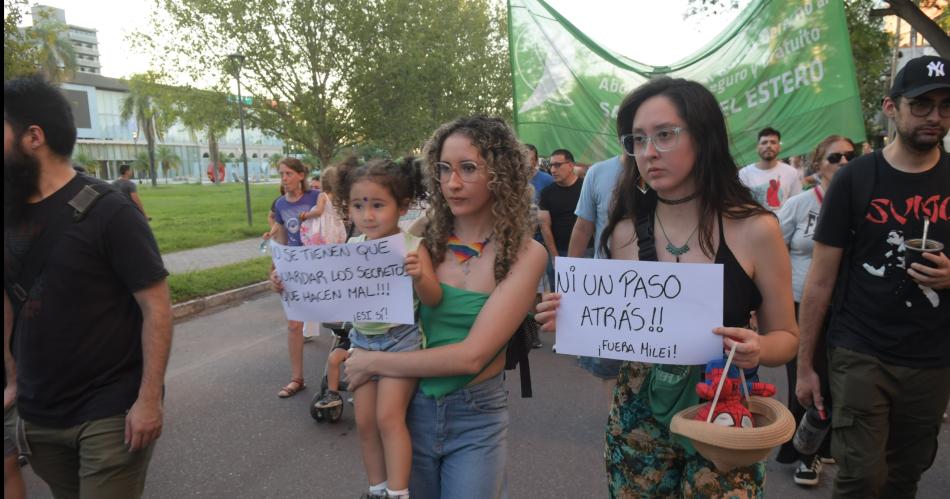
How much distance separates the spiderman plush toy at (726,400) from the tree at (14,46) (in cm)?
760

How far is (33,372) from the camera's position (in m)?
2.12

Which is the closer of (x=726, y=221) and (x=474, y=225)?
(x=726, y=221)

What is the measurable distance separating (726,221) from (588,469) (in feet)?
7.75

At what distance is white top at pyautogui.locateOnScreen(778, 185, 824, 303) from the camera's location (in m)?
3.78

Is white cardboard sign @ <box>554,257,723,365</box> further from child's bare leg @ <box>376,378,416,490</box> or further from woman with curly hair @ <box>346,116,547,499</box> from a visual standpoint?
child's bare leg @ <box>376,378,416,490</box>

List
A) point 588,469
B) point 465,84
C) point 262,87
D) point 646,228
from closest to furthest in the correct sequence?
point 646,228, point 588,469, point 262,87, point 465,84

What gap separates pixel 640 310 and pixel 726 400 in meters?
0.34

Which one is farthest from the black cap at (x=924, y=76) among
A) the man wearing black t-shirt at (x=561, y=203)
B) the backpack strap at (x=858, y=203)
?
the man wearing black t-shirt at (x=561, y=203)

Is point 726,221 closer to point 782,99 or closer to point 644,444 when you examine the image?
point 644,444

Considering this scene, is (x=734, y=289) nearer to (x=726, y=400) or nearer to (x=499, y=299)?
(x=726, y=400)

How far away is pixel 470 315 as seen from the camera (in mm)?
1889

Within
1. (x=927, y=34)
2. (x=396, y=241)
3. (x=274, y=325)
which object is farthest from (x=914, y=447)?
(x=927, y=34)

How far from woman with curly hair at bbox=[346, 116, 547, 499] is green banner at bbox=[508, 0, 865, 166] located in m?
3.10

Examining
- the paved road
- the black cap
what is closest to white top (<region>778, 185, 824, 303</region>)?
the paved road
